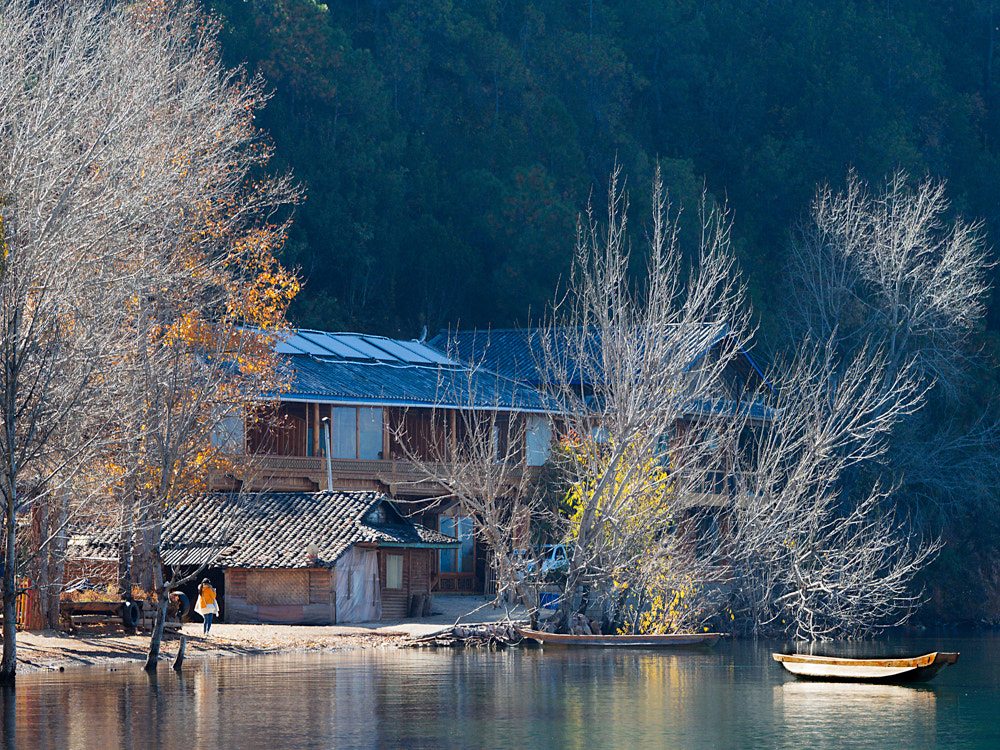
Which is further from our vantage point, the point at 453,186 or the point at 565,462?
the point at 453,186

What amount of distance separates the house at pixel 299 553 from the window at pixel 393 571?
3cm

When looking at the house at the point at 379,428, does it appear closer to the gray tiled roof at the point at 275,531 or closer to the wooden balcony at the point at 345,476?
the wooden balcony at the point at 345,476

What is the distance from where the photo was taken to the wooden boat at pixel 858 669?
30156 millimetres

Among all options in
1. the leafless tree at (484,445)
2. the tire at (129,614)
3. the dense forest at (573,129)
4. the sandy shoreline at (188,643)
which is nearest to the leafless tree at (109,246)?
the tire at (129,614)

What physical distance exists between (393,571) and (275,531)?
384 centimetres

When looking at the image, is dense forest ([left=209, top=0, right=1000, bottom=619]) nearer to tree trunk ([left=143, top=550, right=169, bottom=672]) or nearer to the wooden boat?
the wooden boat

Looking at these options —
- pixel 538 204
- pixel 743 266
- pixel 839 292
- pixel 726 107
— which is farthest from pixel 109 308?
pixel 726 107

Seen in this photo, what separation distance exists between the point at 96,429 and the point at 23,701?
9.30 metres

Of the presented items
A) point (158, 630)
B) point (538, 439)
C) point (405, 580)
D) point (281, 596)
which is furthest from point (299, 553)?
point (538, 439)

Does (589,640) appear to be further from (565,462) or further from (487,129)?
(487,129)

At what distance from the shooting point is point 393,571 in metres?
43.2

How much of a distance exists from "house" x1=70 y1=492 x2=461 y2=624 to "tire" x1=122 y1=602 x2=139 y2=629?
11.0 ft

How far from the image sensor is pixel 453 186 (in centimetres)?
7119

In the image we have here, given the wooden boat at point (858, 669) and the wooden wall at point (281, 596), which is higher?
the wooden wall at point (281, 596)
